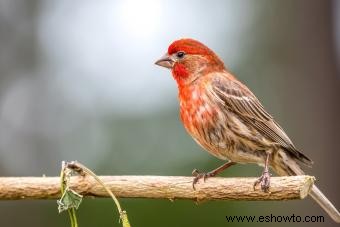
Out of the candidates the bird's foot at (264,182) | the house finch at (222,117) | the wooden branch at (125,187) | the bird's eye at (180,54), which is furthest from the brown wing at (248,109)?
the wooden branch at (125,187)

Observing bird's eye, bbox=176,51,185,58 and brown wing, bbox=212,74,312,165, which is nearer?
brown wing, bbox=212,74,312,165

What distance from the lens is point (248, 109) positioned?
25.8 ft

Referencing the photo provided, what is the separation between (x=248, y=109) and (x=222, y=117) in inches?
17.2

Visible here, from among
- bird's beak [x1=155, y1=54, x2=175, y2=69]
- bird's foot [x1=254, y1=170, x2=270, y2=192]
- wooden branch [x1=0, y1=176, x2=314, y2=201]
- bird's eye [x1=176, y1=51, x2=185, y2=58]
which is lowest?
bird's foot [x1=254, y1=170, x2=270, y2=192]

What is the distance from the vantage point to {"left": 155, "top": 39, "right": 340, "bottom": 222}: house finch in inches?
292

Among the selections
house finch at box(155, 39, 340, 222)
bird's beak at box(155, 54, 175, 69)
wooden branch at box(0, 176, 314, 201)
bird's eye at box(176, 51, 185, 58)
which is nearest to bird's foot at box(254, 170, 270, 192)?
wooden branch at box(0, 176, 314, 201)

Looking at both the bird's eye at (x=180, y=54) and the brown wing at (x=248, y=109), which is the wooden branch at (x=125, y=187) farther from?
the bird's eye at (x=180, y=54)

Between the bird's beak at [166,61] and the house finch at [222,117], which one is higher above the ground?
the bird's beak at [166,61]

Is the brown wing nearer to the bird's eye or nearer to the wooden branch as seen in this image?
the bird's eye

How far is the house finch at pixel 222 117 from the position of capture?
7.42 m

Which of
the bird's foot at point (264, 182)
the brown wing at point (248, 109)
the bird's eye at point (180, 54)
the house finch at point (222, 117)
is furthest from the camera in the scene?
the bird's eye at point (180, 54)

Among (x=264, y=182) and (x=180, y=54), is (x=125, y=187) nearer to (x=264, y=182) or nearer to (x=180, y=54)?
(x=264, y=182)

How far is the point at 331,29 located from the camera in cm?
1144

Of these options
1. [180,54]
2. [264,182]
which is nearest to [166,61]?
[180,54]
